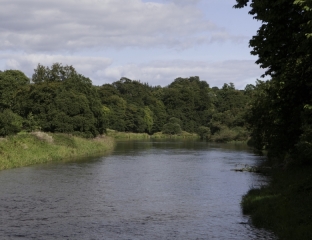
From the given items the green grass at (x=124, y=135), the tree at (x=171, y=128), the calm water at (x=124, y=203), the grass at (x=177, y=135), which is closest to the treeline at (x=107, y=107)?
the tree at (x=171, y=128)

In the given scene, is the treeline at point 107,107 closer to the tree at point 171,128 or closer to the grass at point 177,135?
the tree at point 171,128

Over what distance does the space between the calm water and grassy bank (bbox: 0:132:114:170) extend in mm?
2411

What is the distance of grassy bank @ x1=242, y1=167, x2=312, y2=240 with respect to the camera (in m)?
16.9

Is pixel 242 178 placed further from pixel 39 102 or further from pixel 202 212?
pixel 39 102

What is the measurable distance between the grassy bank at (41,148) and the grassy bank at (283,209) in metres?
25.5

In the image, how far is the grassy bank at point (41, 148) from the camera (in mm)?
44156

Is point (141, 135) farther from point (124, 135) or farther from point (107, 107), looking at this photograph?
point (107, 107)

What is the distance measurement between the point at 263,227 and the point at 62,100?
5050 centimetres

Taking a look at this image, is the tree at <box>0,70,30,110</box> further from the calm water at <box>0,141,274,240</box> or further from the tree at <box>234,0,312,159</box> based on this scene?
the tree at <box>234,0,312,159</box>

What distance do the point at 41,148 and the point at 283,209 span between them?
37.1m

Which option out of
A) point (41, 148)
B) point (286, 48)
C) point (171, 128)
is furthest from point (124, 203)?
point (171, 128)

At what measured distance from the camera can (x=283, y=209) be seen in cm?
1950

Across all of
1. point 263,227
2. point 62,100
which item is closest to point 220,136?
point 62,100

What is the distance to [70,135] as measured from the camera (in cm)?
6384
